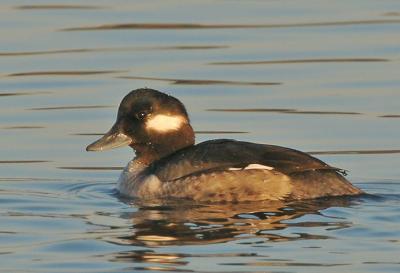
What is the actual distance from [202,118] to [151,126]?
3031 mm

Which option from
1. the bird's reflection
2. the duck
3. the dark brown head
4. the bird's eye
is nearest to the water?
the bird's reflection

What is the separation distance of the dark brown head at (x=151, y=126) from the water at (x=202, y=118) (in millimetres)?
492

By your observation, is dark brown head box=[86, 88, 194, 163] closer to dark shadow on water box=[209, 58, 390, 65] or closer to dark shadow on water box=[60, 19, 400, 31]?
dark shadow on water box=[209, 58, 390, 65]

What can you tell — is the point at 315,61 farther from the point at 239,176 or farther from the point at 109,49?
the point at 239,176

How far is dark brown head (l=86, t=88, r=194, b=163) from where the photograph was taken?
14.4 meters

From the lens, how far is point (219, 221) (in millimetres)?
12555

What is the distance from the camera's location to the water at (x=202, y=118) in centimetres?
1139

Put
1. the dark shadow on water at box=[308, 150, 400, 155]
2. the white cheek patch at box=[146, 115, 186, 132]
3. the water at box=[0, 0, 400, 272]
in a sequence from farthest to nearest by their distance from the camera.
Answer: the dark shadow on water at box=[308, 150, 400, 155]
the white cheek patch at box=[146, 115, 186, 132]
the water at box=[0, 0, 400, 272]

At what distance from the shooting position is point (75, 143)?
16.4 metres

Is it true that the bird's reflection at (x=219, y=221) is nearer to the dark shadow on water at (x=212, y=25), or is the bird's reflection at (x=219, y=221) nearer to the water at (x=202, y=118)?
the water at (x=202, y=118)

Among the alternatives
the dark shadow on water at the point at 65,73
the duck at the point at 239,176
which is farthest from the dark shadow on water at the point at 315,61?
the duck at the point at 239,176

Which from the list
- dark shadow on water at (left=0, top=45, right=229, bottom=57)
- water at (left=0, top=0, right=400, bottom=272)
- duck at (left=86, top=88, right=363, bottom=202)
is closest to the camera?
water at (left=0, top=0, right=400, bottom=272)

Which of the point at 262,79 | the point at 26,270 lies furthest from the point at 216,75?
the point at 26,270

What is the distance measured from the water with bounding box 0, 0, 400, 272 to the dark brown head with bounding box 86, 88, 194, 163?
0.49 meters
